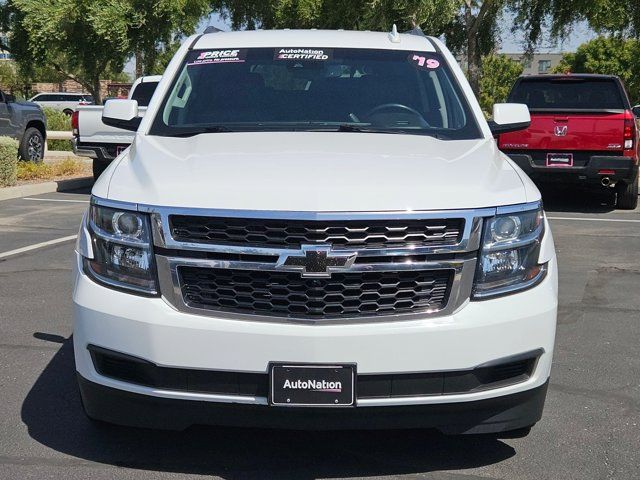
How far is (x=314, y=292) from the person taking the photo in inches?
144

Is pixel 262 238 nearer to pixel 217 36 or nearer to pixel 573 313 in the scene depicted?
pixel 217 36

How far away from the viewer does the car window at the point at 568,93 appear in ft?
42.9

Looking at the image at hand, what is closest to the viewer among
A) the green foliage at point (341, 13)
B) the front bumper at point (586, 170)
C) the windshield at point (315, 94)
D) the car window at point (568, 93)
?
the windshield at point (315, 94)

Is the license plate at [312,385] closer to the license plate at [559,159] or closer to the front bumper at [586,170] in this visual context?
the front bumper at [586,170]

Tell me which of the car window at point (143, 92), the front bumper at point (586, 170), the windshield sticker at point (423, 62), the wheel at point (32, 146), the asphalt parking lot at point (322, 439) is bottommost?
the wheel at point (32, 146)

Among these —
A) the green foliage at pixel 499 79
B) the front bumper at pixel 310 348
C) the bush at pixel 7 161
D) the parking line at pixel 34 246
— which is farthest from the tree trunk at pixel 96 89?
the green foliage at pixel 499 79

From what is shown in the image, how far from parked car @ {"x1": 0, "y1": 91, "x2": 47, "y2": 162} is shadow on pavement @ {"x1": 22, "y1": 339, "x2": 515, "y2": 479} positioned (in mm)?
13169

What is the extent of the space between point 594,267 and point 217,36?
458cm

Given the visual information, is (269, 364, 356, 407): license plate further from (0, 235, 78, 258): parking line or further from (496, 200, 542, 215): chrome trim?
(0, 235, 78, 258): parking line

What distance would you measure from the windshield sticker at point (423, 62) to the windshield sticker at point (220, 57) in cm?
96

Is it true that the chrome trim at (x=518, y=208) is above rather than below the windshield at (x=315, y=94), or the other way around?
below

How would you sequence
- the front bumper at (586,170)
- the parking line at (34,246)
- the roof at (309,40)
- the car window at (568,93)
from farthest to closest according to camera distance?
the car window at (568,93)
the front bumper at (586,170)
the parking line at (34,246)
the roof at (309,40)

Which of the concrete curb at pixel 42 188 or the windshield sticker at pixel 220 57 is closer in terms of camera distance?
the windshield sticker at pixel 220 57

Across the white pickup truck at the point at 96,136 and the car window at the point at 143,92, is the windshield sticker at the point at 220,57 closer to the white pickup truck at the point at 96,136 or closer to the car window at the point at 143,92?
the white pickup truck at the point at 96,136
